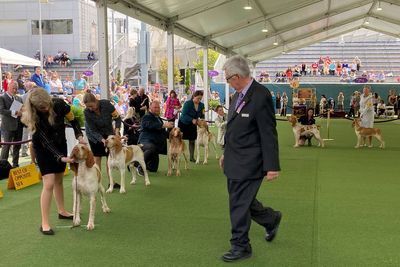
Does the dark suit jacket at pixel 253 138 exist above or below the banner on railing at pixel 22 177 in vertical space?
above

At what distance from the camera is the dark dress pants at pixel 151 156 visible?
30.3 feet

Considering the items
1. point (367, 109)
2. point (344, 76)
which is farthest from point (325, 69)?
point (367, 109)

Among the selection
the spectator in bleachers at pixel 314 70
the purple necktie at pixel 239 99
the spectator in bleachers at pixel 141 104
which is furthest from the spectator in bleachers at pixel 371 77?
the purple necktie at pixel 239 99

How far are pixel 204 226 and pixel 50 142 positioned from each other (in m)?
2.08

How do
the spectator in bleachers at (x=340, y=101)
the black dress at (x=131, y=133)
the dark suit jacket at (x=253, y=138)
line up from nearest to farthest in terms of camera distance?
the dark suit jacket at (x=253, y=138), the black dress at (x=131, y=133), the spectator in bleachers at (x=340, y=101)

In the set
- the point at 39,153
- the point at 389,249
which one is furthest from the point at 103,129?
the point at 389,249

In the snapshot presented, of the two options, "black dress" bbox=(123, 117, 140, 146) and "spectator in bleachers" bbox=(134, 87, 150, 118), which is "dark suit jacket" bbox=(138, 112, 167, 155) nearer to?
"black dress" bbox=(123, 117, 140, 146)

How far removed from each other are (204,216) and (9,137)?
5.47 m

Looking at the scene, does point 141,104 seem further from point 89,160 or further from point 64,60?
point 64,60

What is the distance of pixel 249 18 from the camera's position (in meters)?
→ 18.9

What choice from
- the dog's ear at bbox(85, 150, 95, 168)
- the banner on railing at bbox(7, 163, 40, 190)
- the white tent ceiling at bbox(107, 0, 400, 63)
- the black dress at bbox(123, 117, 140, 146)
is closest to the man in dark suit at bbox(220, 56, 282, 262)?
the dog's ear at bbox(85, 150, 95, 168)

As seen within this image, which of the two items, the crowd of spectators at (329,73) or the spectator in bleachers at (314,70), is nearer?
the crowd of spectators at (329,73)

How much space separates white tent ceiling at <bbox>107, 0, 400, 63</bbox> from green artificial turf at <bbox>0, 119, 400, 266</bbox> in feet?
17.8

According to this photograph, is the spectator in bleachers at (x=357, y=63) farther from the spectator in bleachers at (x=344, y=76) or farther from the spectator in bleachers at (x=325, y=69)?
the spectator in bleachers at (x=325, y=69)
